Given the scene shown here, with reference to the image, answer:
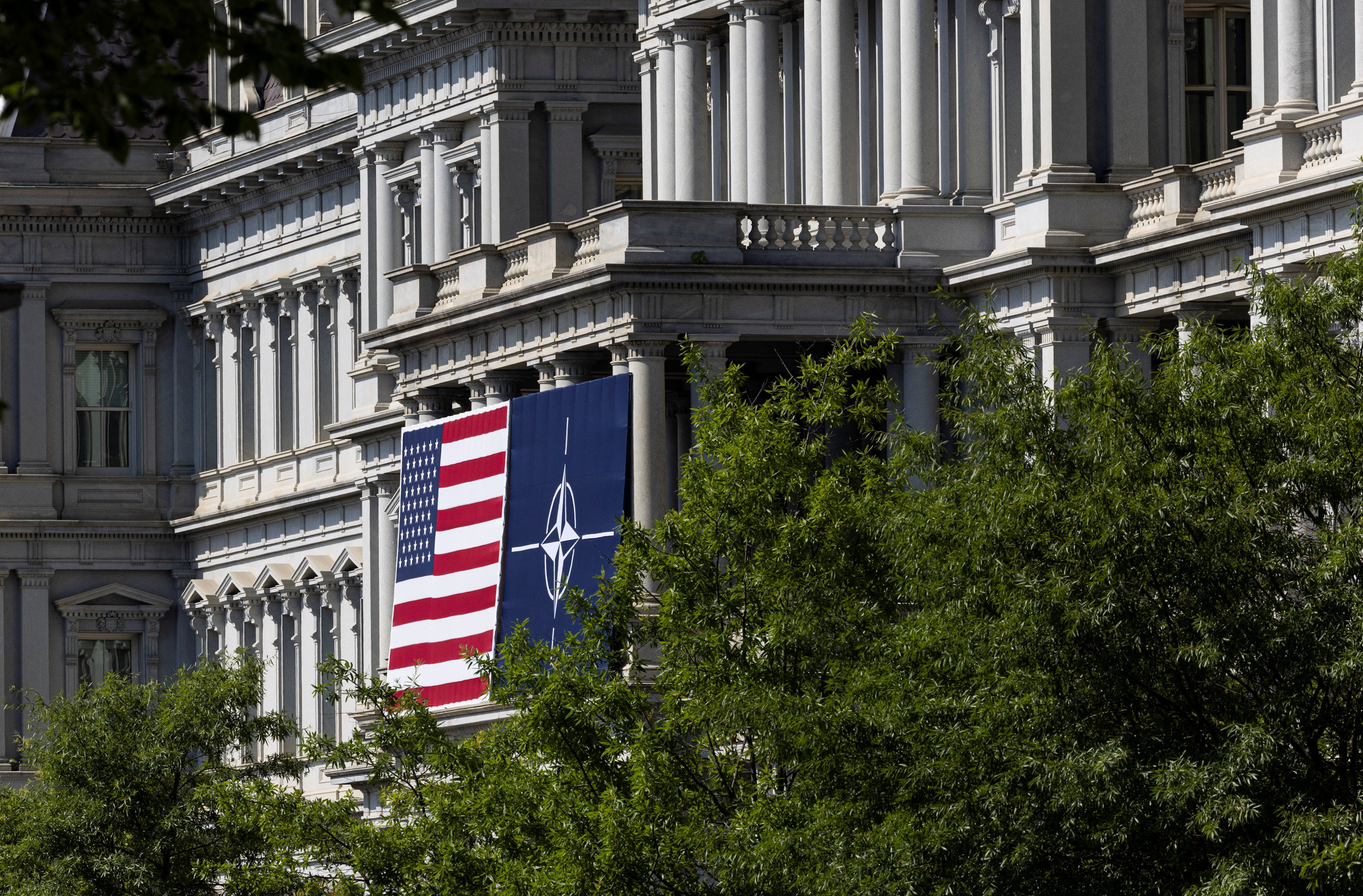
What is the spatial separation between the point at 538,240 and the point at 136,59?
126 ft

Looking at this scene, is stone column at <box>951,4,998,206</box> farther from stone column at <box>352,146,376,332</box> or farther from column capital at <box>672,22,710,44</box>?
stone column at <box>352,146,376,332</box>

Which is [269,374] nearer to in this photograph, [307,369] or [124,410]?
[307,369]

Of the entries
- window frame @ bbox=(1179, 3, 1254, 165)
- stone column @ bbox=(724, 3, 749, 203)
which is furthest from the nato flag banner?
window frame @ bbox=(1179, 3, 1254, 165)

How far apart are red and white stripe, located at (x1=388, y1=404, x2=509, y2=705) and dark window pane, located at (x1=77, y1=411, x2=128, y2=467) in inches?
1328

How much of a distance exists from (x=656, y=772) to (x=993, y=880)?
6.91 meters

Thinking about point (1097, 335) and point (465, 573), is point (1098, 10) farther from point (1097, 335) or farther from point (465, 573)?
point (1097, 335)

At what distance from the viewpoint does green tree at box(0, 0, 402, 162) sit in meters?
13.7

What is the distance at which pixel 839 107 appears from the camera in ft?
174

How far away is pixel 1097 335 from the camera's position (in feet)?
95.4

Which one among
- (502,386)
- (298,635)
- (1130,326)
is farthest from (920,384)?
(298,635)

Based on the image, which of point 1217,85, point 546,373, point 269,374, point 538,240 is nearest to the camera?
point 1217,85

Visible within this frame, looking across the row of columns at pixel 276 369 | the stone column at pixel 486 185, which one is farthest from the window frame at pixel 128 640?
the stone column at pixel 486 185

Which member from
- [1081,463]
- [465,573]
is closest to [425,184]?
[465,573]

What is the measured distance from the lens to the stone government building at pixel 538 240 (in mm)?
46969
